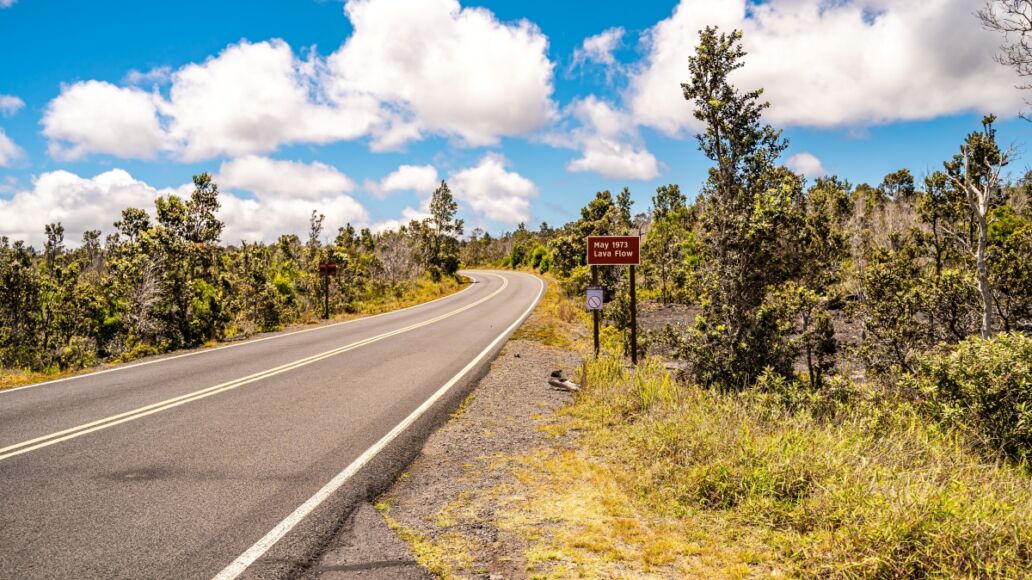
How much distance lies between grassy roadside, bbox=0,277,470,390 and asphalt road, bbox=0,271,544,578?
0.75 meters

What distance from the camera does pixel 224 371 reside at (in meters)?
9.48

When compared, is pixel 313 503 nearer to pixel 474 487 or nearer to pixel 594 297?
pixel 474 487

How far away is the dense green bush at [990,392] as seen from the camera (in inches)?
243

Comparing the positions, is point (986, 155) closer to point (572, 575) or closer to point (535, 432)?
point (535, 432)

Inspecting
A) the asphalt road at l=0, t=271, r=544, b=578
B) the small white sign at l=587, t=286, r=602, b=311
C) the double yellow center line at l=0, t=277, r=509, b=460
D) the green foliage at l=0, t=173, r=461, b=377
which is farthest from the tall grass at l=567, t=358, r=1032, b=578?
the green foliage at l=0, t=173, r=461, b=377

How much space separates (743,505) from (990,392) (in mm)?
4993

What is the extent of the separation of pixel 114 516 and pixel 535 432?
418 centimetres

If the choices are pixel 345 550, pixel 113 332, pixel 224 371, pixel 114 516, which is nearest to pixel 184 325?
pixel 113 332

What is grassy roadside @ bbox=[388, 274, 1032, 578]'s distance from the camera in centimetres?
313

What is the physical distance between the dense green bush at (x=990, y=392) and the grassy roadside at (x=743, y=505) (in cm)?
50

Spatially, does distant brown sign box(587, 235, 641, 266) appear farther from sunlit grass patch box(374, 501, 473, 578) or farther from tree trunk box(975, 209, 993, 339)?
sunlit grass patch box(374, 501, 473, 578)

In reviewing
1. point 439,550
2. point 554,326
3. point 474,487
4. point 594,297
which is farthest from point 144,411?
point 554,326

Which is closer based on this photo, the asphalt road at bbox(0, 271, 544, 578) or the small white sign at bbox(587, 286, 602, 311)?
the asphalt road at bbox(0, 271, 544, 578)

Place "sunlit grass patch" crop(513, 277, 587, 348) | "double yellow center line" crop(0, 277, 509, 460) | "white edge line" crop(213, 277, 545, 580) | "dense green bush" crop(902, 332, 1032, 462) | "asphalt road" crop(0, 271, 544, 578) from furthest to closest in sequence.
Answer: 1. "sunlit grass patch" crop(513, 277, 587, 348)
2. "dense green bush" crop(902, 332, 1032, 462)
3. "double yellow center line" crop(0, 277, 509, 460)
4. "asphalt road" crop(0, 271, 544, 578)
5. "white edge line" crop(213, 277, 545, 580)
